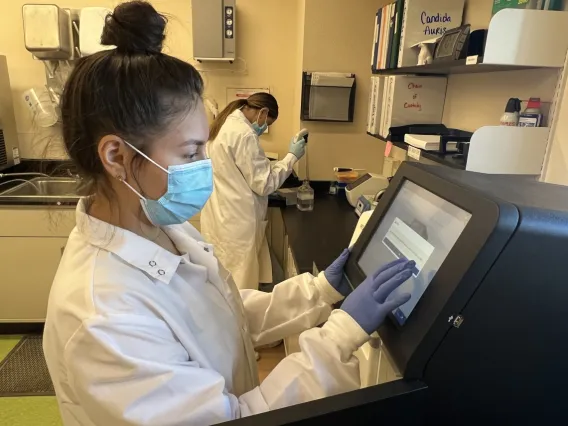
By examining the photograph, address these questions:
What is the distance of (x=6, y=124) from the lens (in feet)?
9.02

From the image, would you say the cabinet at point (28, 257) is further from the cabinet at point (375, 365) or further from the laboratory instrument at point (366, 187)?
the cabinet at point (375, 365)

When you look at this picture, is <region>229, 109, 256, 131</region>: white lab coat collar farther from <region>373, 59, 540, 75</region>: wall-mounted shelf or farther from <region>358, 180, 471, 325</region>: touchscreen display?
<region>358, 180, 471, 325</region>: touchscreen display

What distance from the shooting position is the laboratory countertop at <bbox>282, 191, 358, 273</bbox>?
66.4 inches

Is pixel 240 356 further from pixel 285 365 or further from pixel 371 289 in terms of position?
pixel 371 289

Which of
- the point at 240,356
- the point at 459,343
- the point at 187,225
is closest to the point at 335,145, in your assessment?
the point at 187,225

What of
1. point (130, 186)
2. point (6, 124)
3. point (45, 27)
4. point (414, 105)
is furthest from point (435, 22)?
point (6, 124)

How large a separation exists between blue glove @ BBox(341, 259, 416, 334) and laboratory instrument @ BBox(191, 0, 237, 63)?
2.44m

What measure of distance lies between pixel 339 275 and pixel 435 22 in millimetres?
1296

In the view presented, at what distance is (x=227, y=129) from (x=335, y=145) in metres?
0.83

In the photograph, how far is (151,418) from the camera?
635 mm

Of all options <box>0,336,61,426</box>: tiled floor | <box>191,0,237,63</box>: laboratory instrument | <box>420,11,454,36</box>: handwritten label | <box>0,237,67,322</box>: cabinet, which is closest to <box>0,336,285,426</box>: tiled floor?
<box>0,336,61,426</box>: tiled floor

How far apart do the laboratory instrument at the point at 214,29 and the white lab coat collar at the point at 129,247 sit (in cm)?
226

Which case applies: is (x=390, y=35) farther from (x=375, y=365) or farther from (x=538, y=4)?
(x=375, y=365)

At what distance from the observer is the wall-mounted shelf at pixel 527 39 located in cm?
110
